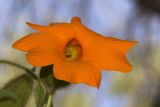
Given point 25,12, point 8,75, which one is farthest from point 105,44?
point 25,12

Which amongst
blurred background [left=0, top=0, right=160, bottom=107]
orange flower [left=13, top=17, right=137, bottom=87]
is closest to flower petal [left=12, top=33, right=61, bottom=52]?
orange flower [left=13, top=17, right=137, bottom=87]

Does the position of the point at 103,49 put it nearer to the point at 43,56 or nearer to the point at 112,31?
the point at 43,56

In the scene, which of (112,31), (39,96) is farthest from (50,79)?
(112,31)

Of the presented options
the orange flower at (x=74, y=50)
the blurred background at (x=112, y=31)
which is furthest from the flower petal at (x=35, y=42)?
the blurred background at (x=112, y=31)

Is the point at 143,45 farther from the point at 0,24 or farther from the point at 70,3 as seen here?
the point at 0,24

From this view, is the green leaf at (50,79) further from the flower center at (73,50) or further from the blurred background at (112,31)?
the blurred background at (112,31)

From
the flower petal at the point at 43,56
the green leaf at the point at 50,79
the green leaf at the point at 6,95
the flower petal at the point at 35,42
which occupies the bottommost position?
the green leaf at the point at 6,95

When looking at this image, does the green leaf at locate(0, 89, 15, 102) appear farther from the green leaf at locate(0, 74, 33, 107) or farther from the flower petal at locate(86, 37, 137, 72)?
the flower petal at locate(86, 37, 137, 72)
